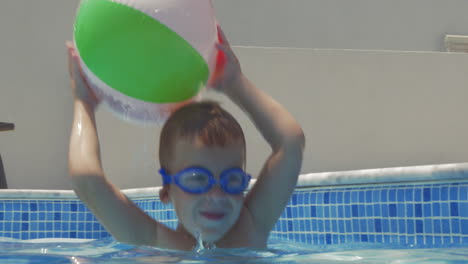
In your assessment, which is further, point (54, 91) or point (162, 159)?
point (54, 91)

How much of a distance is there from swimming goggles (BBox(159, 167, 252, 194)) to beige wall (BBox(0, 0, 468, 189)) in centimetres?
537

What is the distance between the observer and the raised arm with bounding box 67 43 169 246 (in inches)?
99.8

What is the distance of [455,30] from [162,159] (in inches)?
400

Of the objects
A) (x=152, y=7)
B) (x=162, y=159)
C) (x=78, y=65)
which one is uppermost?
(x=152, y=7)

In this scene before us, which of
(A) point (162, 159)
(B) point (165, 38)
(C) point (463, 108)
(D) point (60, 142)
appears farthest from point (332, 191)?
(D) point (60, 142)

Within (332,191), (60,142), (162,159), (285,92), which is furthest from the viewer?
(60,142)

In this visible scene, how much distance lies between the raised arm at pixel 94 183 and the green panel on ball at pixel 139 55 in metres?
0.17

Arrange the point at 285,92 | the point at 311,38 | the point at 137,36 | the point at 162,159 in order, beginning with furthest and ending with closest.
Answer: the point at 311,38 < the point at 285,92 < the point at 162,159 < the point at 137,36

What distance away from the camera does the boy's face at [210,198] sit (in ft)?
8.25

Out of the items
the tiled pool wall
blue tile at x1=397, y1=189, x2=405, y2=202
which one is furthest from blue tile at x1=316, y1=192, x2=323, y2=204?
blue tile at x1=397, y1=189, x2=405, y2=202

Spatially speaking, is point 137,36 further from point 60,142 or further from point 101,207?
point 60,142

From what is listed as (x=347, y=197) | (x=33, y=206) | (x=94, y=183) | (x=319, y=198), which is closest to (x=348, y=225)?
(x=347, y=197)

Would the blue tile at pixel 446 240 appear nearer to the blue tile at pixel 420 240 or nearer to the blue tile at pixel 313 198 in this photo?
the blue tile at pixel 420 240

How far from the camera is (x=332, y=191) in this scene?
3.97m
